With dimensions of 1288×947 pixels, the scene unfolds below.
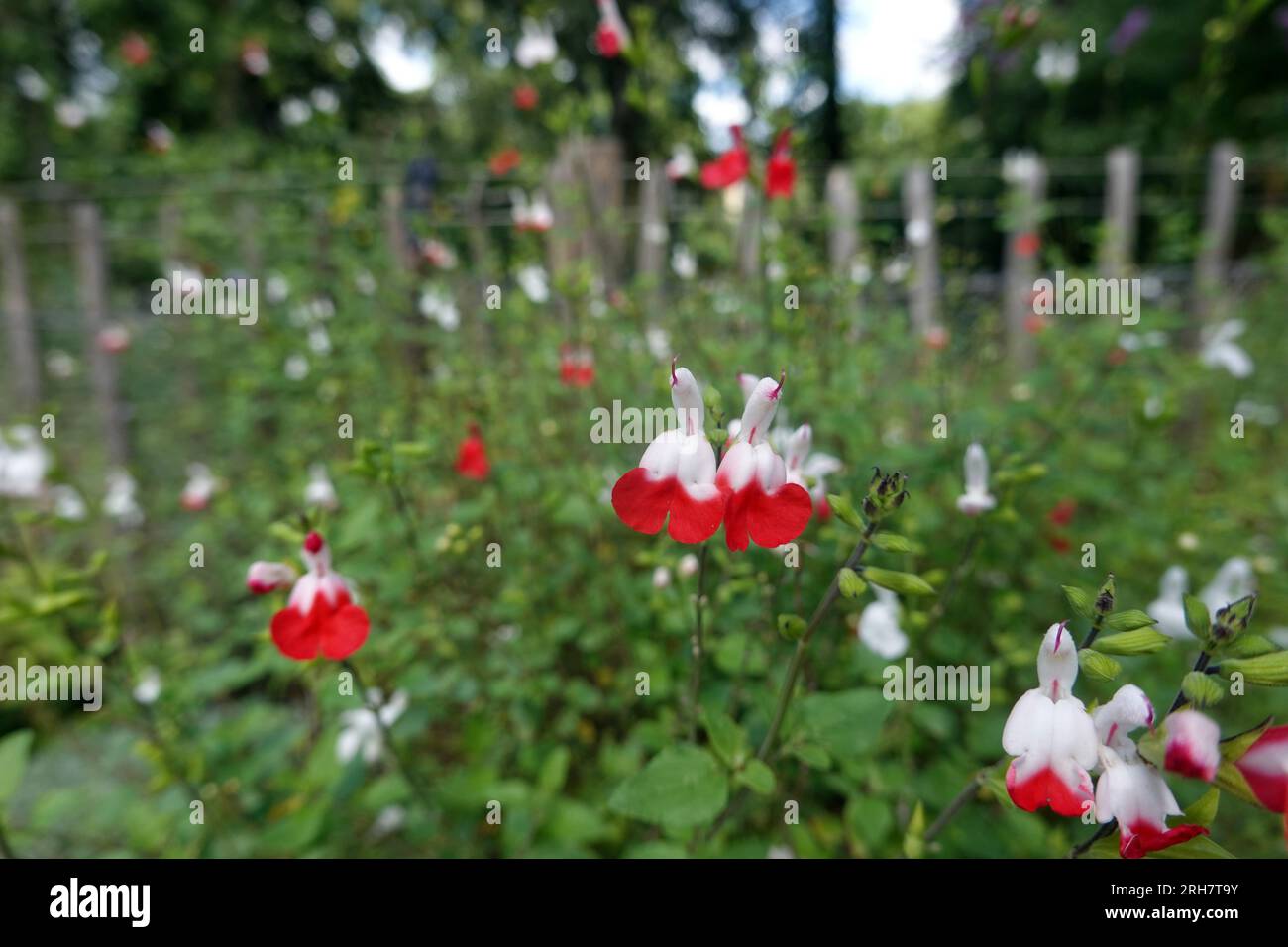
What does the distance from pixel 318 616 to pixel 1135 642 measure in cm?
108

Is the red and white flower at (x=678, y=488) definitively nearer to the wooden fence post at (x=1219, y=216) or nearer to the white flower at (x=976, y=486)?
the white flower at (x=976, y=486)

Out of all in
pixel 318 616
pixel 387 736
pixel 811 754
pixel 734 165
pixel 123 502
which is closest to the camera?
pixel 811 754

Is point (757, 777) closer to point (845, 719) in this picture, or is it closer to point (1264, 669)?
point (845, 719)

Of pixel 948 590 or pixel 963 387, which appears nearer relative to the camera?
pixel 948 590

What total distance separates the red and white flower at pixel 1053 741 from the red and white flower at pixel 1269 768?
0.38 ft

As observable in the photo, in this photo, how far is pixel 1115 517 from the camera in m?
2.19

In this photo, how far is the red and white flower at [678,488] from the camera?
0.67 meters

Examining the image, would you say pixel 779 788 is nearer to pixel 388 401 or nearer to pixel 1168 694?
pixel 1168 694

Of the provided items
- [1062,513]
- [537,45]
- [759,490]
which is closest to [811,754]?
[759,490]

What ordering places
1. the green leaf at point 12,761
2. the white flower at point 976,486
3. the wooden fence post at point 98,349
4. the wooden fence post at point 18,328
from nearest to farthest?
the green leaf at point 12,761
the white flower at point 976,486
the wooden fence post at point 98,349
the wooden fence post at point 18,328

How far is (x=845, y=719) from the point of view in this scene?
907 millimetres

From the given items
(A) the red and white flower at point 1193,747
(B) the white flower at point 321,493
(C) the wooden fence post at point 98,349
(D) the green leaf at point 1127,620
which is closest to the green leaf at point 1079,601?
(D) the green leaf at point 1127,620
